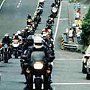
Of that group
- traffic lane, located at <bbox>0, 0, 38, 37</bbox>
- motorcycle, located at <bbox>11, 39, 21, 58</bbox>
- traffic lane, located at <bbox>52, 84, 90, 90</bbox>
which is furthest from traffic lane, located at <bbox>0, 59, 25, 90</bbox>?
traffic lane, located at <bbox>0, 0, 38, 37</bbox>

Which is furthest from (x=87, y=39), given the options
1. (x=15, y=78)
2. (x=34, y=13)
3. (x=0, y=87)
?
(x=0, y=87)

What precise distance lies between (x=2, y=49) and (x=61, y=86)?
11664mm

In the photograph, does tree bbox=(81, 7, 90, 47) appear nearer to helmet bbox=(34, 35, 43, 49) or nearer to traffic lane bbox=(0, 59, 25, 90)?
traffic lane bbox=(0, 59, 25, 90)

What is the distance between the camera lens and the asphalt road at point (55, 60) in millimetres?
22047

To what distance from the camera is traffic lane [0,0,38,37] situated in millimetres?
67750

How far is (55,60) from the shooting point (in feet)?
132

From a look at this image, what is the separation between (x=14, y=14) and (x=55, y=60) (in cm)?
3492

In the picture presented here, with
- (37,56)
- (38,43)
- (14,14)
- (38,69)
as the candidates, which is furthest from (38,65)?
(14,14)

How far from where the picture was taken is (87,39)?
5225 cm

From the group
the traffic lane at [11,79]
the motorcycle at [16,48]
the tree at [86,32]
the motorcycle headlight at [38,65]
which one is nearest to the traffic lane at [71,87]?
the traffic lane at [11,79]

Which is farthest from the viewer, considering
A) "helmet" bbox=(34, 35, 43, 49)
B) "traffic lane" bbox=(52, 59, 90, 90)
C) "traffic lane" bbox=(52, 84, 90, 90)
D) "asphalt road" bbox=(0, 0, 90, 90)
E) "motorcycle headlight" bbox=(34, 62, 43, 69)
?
"asphalt road" bbox=(0, 0, 90, 90)

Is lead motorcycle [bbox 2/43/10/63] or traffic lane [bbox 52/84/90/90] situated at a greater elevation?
lead motorcycle [bbox 2/43/10/63]


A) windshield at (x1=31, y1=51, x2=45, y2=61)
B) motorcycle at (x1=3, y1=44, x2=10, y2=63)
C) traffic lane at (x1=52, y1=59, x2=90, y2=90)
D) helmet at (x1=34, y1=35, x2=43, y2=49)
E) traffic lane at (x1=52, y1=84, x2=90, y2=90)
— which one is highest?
helmet at (x1=34, y1=35, x2=43, y2=49)

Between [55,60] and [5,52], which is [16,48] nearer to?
[55,60]
